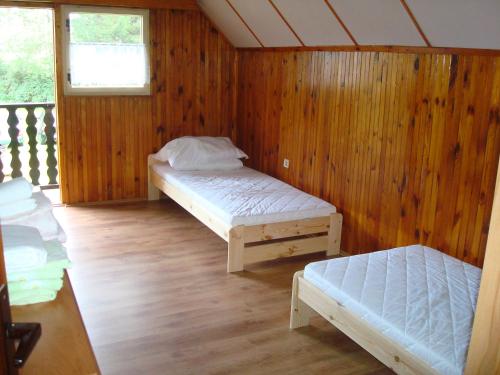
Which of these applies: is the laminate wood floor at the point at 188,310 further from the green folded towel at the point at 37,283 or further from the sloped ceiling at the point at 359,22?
the sloped ceiling at the point at 359,22

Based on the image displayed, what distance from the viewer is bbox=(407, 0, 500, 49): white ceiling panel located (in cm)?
254

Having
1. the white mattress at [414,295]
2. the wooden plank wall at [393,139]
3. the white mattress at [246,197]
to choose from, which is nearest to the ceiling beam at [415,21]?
the wooden plank wall at [393,139]

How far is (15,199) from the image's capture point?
6.79ft

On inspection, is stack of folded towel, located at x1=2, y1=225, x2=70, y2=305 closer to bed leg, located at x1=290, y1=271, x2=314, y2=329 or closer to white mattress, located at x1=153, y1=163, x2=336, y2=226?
bed leg, located at x1=290, y1=271, x2=314, y2=329

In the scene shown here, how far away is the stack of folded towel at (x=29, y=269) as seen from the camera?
1.72 m

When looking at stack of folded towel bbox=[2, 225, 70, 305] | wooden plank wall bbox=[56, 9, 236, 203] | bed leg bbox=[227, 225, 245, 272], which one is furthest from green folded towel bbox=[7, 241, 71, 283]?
wooden plank wall bbox=[56, 9, 236, 203]

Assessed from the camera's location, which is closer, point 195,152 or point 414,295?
point 414,295

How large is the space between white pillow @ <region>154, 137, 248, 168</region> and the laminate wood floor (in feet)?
2.49

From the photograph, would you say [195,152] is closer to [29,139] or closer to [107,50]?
[107,50]

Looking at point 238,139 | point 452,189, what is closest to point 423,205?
point 452,189

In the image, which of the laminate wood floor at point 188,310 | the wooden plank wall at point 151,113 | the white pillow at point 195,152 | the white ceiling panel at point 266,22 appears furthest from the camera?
the wooden plank wall at point 151,113

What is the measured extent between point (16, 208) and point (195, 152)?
2.94 m

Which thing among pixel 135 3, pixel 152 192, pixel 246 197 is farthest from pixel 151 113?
pixel 246 197

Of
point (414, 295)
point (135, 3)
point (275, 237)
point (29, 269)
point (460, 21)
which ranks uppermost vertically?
point (135, 3)
